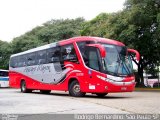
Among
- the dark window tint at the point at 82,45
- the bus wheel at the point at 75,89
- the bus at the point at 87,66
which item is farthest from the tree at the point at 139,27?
the bus wheel at the point at 75,89

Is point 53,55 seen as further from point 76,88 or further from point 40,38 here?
Answer: point 40,38

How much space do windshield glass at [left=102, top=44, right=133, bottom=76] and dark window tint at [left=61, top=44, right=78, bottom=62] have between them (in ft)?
6.29

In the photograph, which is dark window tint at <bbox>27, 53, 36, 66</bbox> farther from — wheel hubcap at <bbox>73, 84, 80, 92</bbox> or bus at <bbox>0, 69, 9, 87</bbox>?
bus at <bbox>0, 69, 9, 87</bbox>

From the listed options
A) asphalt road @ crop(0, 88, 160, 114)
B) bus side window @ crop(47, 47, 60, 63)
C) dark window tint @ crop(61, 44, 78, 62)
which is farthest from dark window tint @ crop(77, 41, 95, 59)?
asphalt road @ crop(0, 88, 160, 114)

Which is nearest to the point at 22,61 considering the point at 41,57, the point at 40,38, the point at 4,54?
the point at 41,57

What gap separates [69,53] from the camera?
18.8 meters

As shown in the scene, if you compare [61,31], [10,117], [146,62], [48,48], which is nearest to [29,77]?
[48,48]

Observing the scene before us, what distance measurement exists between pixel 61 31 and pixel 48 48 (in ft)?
89.7

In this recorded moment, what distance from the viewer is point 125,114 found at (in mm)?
10156

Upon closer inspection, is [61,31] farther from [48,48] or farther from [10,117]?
[10,117]

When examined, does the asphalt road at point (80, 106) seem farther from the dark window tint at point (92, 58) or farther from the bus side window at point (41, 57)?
the bus side window at point (41, 57)

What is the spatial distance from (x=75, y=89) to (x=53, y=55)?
10.2ft

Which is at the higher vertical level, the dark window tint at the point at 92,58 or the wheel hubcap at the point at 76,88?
the dark window tint at the point at 92,58

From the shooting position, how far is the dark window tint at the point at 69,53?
723 inches
